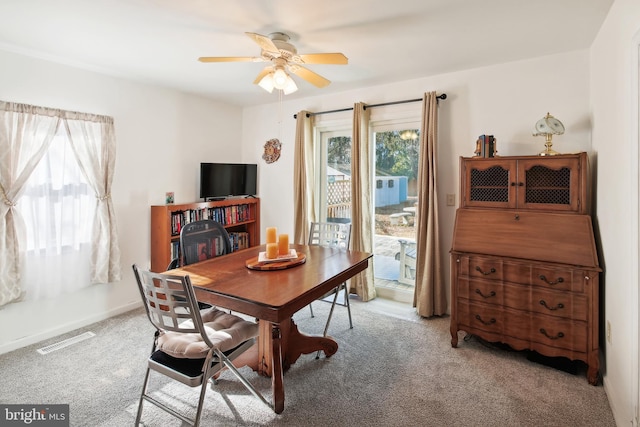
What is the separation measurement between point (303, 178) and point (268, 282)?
2280mm

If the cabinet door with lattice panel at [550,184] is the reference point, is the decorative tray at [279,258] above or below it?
below

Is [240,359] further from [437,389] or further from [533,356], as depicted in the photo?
[533,356]

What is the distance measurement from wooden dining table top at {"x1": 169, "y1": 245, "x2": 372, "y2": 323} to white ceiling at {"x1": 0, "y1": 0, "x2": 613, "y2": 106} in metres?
1.64

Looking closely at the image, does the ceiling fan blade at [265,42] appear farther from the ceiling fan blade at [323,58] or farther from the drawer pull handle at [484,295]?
the drawer pull handle at [484,295]

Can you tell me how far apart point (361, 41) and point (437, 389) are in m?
2.50

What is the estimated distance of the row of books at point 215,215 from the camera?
12.2 feet

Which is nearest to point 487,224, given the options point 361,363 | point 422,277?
point 422,277

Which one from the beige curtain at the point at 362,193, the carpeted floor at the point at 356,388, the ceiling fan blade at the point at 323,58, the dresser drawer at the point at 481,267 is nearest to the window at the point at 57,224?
the carpeted floor at the point at 356,388

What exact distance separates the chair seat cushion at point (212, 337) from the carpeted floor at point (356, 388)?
1.53ft

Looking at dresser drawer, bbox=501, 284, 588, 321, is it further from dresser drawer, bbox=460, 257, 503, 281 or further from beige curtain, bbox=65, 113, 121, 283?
beige curtain, bbox=65, 113, 121, 283

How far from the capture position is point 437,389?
2.16m

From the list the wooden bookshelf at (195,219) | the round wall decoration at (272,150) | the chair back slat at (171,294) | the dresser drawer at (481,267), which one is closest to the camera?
the chair back slat at (171,294)

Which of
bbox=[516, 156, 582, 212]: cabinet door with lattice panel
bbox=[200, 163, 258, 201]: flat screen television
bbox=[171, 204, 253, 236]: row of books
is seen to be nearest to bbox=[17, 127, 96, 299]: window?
bbox=[171, 204, 253, 236]: row of books

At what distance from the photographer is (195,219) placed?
12.6 feet
